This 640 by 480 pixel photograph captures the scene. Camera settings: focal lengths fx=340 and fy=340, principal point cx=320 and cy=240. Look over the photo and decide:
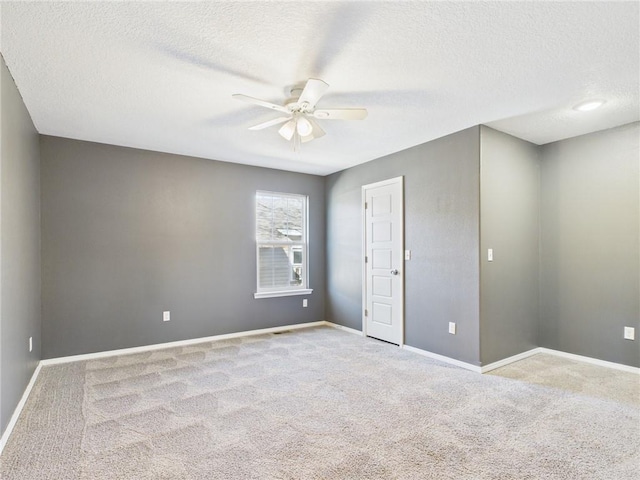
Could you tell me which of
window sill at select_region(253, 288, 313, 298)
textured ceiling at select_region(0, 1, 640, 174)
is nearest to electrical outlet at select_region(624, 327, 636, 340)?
textured ceiling at select_region(0, 1, 640, 174)

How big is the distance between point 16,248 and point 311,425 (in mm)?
2582

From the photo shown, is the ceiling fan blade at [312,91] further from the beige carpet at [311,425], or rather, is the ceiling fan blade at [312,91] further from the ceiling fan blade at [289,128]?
the beige carpet at [311,425]

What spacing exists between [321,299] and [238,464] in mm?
3737

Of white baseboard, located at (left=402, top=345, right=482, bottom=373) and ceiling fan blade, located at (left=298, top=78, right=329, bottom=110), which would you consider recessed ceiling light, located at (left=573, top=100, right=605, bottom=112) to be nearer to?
ceiling fan blade, located at (left=298, top=78, right=329, bottom=110)

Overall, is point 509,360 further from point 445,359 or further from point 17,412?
point 17,412

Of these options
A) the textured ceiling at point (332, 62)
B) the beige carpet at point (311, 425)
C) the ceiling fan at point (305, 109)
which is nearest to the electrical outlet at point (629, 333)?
the beige carpet at point (311, 425)

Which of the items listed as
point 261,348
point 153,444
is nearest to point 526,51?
point 153,444

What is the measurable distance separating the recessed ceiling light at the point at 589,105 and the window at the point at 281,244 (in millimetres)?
3610

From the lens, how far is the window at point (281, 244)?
5.10 metres

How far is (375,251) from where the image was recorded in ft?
15.4

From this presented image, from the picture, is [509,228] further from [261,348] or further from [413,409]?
[261,348]

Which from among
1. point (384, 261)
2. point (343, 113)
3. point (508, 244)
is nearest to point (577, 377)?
point (508, 244)

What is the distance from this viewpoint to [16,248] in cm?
260

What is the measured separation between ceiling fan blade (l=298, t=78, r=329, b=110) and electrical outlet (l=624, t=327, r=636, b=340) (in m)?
3.76
